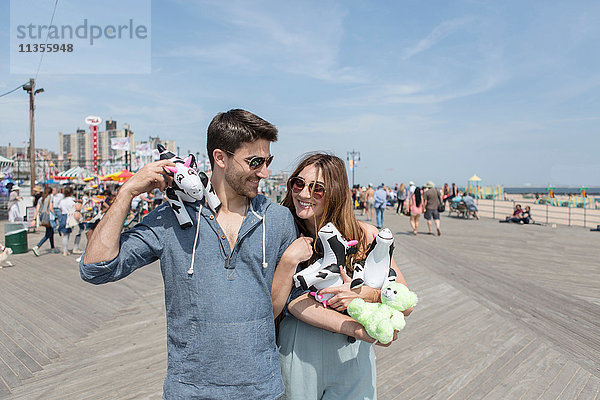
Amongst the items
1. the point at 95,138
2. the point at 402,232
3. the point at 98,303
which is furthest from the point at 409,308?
the point at 95,138

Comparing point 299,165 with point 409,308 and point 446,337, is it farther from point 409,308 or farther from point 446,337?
point 446,337

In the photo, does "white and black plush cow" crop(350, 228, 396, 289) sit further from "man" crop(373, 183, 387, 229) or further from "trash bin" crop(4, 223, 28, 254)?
"man" crop(373, 183, 387, 229)

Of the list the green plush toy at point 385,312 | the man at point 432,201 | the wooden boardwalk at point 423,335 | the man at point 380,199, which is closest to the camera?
the green plush toy at point 385,312

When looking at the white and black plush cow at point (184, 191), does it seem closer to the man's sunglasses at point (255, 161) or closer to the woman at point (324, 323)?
the man's sunglasses at point (255, 161)

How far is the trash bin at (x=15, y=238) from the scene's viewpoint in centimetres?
989

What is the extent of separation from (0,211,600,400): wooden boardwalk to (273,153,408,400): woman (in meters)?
1.80

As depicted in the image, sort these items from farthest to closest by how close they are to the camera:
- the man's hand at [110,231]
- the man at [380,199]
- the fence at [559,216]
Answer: the fence at [559,216]
the man at [380,199]
the man's hand at [110,231]

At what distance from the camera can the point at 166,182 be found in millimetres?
1700

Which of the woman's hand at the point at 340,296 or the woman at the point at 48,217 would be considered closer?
the woman's hand at the point at 340,296

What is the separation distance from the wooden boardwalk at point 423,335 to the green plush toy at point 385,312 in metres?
2.06

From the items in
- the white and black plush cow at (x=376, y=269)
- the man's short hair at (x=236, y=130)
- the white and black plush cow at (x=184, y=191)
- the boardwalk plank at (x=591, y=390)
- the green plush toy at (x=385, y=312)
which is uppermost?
the man's short hair at (x=236, y=130)

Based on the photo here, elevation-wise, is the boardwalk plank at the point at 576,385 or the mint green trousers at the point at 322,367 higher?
the mint green trousers at the point at 322,367

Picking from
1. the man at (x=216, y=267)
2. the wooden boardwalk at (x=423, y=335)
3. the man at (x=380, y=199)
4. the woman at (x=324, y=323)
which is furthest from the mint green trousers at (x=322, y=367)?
Result: the man at (x=380, y=199)

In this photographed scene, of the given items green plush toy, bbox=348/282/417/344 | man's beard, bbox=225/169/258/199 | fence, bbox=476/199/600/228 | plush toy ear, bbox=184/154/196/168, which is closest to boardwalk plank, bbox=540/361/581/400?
green plush toy, bbox=348/282/417/344
